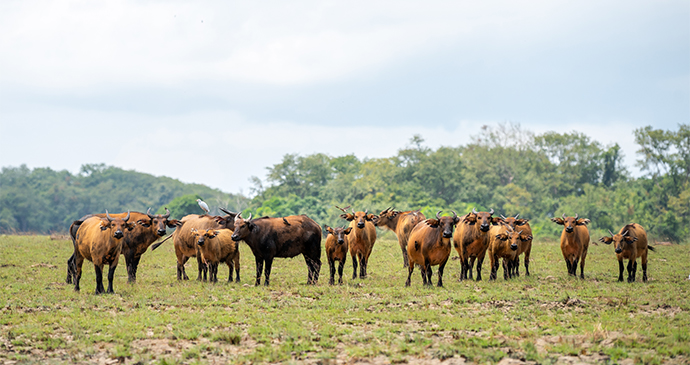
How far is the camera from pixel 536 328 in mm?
10695

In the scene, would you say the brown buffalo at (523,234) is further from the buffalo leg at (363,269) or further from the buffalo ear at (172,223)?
the buffalo ear at (172,223)

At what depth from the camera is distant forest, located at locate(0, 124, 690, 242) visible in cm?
5353

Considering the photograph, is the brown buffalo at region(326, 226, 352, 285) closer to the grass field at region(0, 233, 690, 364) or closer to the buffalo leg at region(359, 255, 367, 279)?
the grass field at region(0, 233, 690, 364)

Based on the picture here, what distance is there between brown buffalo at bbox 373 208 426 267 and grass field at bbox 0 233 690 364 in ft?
10.7

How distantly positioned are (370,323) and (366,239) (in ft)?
22.0

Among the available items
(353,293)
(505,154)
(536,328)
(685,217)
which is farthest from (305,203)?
(536,328)

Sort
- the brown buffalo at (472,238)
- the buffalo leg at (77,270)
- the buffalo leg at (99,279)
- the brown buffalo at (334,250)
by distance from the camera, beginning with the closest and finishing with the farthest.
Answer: the buffalo leg at (99,279) → the buffalo leg at (77,270) → the brown buffalo at (334,250) → the brown buffalo at (472,238)

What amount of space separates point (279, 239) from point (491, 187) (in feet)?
162

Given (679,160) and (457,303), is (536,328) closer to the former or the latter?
(457,303)

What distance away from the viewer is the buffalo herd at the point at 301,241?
1497cm

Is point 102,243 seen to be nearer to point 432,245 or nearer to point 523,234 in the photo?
point 432,245

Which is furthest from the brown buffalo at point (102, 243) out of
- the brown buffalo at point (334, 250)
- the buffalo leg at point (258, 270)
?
the brown buffalo at point (334, 250)

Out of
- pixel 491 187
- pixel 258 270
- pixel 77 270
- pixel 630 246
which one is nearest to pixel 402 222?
pixel 258 270

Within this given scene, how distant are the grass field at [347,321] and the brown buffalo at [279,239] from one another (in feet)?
2.17
